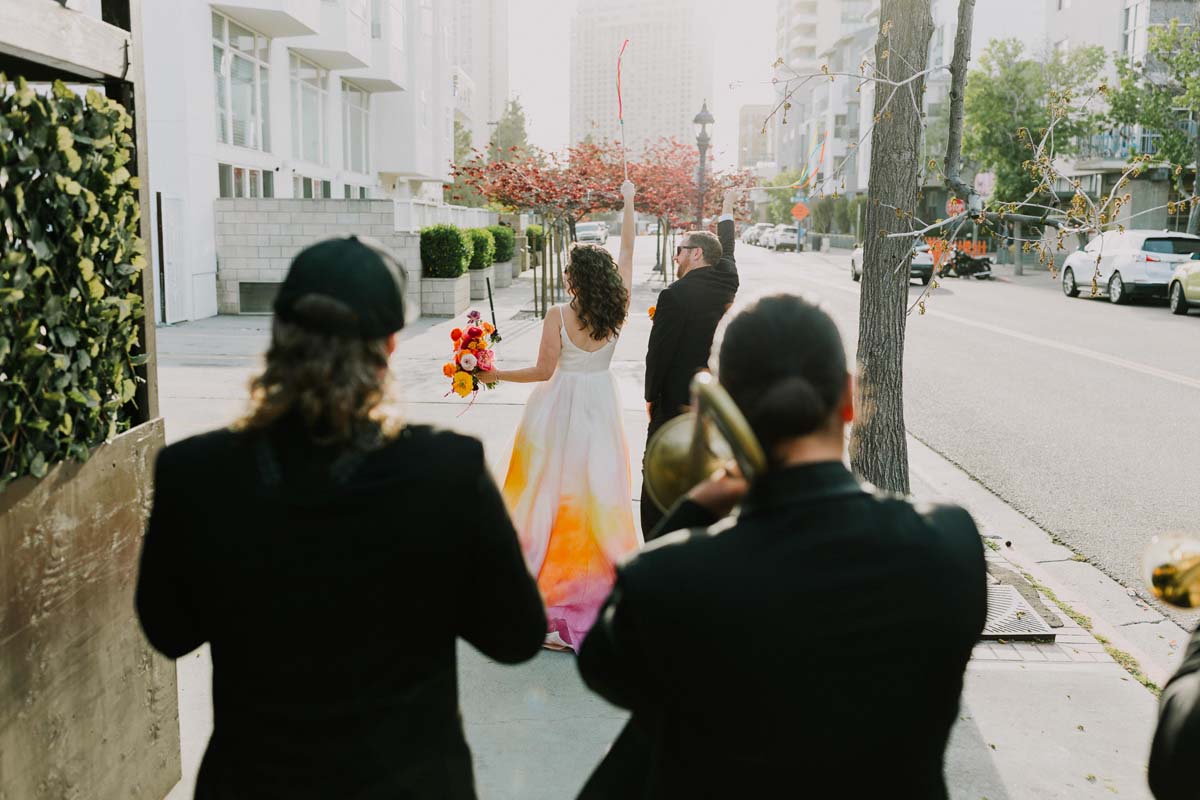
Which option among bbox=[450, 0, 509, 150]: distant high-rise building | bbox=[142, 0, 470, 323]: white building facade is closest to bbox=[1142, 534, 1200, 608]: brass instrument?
bbox=[142, 0, 470, 323]: white building facade

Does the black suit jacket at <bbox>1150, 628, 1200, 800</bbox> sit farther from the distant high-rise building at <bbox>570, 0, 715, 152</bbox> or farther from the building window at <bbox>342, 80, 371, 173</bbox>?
the distant high-rise building at <bbox>570, 0, 715, 152</bbox>

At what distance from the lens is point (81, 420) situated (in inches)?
115

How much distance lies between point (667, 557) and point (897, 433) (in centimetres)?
474

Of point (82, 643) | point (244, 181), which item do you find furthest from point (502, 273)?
Answer: point (82, 643)

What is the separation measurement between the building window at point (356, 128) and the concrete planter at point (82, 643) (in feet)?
93.2

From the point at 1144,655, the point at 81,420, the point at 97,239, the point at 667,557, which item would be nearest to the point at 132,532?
the point at 81,420

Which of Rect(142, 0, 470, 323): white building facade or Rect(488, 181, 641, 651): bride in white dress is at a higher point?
Rect(142, 0, 470, 323): white building facade

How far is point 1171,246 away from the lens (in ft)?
82.3

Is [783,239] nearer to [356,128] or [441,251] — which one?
[356,128]

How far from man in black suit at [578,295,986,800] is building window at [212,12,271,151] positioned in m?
20.8

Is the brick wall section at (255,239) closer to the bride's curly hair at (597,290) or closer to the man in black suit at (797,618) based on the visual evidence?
the bride's curly hair at (597,290)

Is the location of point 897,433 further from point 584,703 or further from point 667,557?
point 667,557

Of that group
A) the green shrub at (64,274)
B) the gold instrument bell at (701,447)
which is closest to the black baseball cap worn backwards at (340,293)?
the gold instrument bell at (701,447)

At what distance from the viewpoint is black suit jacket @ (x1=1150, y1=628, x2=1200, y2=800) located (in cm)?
170
